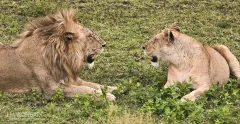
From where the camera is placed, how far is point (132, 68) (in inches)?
321

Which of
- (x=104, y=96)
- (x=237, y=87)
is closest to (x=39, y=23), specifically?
(x=104, y=96)

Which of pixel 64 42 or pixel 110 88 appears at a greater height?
pixel 64 42

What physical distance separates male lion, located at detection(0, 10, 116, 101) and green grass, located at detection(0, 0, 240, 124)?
6.0 inches

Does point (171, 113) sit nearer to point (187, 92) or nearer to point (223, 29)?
point (187, 92)

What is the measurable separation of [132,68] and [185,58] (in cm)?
101

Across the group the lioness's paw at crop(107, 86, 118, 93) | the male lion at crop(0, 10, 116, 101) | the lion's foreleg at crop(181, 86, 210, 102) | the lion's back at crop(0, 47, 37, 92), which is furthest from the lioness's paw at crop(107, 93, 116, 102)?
the lion's back at crop(0, 47, 37, 92)

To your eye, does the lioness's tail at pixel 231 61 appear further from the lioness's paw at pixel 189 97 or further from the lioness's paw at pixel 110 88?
the lioness's paw at pixel 110 88

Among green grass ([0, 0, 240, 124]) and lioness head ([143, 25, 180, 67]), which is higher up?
lioness head ([143, 25, 180, 67])

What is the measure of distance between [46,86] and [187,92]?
148 cm

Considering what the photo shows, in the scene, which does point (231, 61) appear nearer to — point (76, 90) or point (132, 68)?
point (132, 68)

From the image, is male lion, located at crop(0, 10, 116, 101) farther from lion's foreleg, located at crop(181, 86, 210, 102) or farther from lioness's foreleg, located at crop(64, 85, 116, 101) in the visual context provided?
lion's foreleg, located at crop(181, 86, 210, 102)

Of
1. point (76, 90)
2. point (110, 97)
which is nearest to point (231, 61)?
point (110, 97)

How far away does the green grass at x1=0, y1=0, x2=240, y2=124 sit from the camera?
6277 mm

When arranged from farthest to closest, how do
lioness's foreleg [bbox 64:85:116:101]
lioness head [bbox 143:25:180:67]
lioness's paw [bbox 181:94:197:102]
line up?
1. lioness head [bbox 143:25:180:67]
2. lioness's foreleg [bbox 64:85:116:101]
3. lioness's paw [bbox 181:94:197:102]
